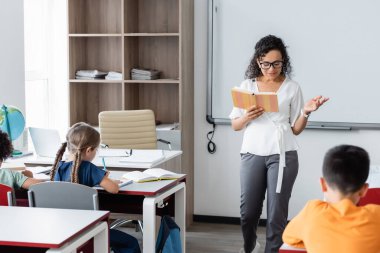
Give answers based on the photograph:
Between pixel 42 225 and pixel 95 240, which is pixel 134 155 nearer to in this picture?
pixel 95 240

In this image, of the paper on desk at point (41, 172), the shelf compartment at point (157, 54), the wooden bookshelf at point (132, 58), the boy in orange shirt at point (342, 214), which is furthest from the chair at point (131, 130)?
the boy in orange shirt at point (342, 214)

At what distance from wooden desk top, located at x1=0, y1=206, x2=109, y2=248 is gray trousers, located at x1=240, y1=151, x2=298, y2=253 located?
1.40m

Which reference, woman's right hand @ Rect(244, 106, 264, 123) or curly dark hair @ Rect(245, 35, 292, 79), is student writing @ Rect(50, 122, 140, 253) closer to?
woman's right hand @ Rect(244, 106, 264, 123)

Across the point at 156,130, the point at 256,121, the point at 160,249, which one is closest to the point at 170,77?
the point at 156,130

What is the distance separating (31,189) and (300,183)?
310 cm

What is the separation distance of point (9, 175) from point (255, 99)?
152 cm

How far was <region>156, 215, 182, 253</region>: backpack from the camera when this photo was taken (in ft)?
12.8

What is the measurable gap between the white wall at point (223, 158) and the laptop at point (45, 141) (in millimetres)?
1763

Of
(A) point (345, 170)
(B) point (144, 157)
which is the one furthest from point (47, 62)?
(A) point (345, 170)

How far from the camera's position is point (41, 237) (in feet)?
8.69

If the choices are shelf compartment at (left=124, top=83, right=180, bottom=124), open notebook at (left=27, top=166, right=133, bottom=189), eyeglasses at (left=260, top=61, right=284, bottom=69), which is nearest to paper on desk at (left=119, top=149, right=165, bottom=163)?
open notebook at (left=27, top=166, right=133, bottom=189)

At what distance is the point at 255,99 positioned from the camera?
13.2 ft

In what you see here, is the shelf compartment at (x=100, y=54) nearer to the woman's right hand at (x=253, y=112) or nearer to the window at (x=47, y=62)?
the window at (x=47, y=62)

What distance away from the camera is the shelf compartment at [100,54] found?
251 inches
